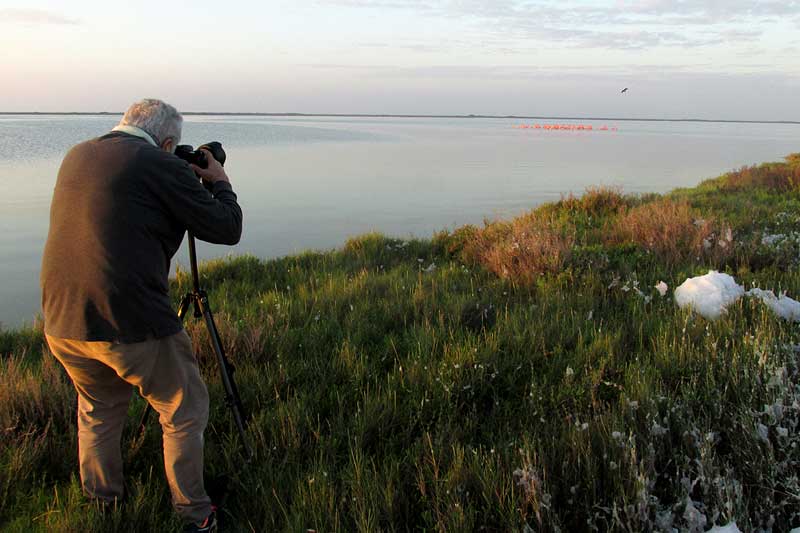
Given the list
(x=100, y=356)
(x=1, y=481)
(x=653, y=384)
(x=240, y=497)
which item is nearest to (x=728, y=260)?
(x=653, y=384)

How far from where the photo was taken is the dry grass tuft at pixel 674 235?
7641 mm

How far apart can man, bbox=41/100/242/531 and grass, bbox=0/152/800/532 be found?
36cm

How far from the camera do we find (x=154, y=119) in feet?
9.33

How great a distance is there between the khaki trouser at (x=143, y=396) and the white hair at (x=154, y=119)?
1.04m

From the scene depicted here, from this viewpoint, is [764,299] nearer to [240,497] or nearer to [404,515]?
[404,515]

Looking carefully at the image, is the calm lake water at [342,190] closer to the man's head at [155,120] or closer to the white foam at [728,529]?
the man's head at [155,120]

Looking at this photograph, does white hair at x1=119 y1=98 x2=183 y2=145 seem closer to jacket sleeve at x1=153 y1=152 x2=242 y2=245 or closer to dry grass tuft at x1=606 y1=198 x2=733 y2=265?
jacket sleeve at x1=153 y1=152 x2=242 y2=245

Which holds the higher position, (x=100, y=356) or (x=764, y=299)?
(x=100, y=356)

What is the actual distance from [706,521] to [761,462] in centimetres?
52

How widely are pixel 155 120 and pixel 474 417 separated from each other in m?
2.66

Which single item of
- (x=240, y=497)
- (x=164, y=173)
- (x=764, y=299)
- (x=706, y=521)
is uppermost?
(x=164, y=173)

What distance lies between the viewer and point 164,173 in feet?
8.59

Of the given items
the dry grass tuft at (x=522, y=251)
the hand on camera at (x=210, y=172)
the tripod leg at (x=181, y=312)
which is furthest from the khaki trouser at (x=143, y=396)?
the dry grass tuft at (x=522, y=251)

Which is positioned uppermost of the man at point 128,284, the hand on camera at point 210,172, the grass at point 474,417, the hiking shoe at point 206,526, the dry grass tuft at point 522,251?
the hand on camera at point 210,172
